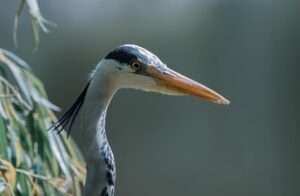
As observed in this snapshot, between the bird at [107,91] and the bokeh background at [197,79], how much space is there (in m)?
2.77

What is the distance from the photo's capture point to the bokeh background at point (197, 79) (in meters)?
4.46

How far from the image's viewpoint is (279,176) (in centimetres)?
473

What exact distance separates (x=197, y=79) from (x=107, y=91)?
3.14 metres

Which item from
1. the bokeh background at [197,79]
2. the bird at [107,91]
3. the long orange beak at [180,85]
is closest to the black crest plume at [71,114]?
the bird at [107,91]

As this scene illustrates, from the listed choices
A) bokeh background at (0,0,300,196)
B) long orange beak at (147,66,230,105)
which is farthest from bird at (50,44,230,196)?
bokeh background at (0,0,300,196)

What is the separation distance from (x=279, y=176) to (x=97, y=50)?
52.3 inches

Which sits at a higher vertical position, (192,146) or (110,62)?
(110,62)

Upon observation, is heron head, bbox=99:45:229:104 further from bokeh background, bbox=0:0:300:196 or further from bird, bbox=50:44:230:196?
bokeh background, bbox=0:0:300:196

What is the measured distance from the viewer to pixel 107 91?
150 cm

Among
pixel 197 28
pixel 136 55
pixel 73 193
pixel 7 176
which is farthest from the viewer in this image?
pixel 197 28

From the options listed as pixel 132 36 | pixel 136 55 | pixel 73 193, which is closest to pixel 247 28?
pixel 132 36

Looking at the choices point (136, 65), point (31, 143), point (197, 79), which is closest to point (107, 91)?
point (136, 65)

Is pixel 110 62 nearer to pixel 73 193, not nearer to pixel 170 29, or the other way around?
pixel 73 193

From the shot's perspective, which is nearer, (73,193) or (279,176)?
(73,193)
